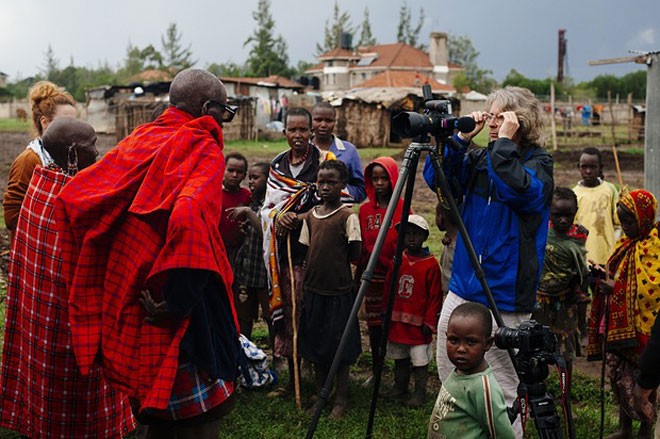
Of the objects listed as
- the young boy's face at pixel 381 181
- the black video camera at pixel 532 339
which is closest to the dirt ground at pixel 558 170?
the young boy's face at pixel 381 181

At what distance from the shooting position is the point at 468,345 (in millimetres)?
3008

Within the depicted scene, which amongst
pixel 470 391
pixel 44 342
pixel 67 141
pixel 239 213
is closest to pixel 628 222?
pixel 470 391

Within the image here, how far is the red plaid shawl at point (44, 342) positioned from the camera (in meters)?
3.30

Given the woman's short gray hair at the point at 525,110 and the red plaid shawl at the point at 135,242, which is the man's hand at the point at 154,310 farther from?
the woman's short gray hair at the point at 525,110

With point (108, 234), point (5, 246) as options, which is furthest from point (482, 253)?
point (5, 246)

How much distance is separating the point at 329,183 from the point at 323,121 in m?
0.85

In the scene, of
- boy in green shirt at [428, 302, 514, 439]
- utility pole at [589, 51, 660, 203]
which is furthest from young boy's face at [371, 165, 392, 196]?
utility pole at [589, 51, 660, 203]

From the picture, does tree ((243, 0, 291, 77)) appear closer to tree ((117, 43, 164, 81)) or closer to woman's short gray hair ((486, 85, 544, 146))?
tree ((117, 43, 164, 81))

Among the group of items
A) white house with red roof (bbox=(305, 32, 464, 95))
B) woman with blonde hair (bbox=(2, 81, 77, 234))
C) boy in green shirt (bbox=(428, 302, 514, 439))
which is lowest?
boy in green shirt (bbox=(428, 302, 514, 439))

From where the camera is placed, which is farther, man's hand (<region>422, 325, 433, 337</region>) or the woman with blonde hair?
man's hand (<region>422, 325, 433, 337</region>)

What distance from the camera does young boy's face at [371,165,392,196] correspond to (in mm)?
4840

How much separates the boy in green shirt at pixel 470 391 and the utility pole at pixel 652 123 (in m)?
6.84

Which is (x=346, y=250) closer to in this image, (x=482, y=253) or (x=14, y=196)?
(x=482, y=253)

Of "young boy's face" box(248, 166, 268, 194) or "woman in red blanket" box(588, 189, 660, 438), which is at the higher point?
"young boy's face" box(248, 166, 268, 194)
